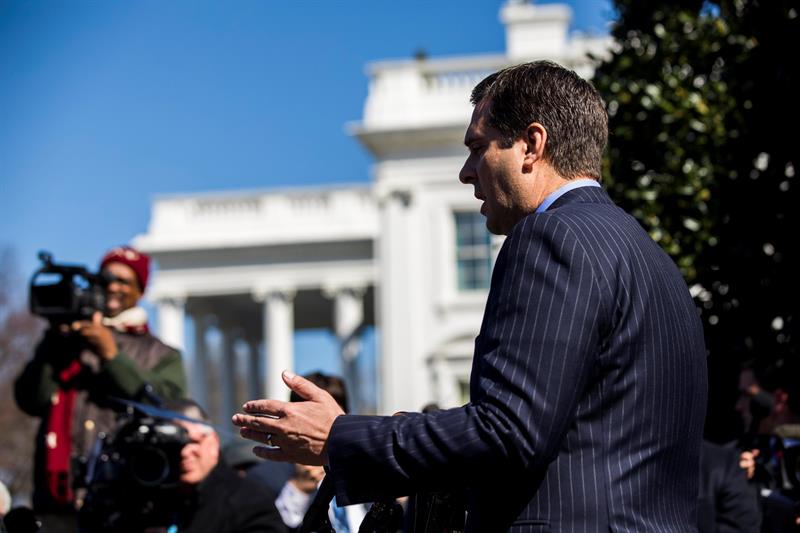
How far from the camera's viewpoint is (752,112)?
306 inches

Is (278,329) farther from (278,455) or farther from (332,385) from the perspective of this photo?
(278,455)

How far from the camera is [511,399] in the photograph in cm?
234

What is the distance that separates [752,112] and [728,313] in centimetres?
122

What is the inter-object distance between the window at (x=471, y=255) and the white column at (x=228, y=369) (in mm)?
16205

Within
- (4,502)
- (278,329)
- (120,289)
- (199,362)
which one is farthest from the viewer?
(199,362)

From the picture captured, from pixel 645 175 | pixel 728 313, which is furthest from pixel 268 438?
pixel 645 175

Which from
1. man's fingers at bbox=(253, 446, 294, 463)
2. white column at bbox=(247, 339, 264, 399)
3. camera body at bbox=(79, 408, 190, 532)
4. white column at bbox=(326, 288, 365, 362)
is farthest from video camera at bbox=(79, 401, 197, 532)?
white column at bbox=(247, 339, 264, 399)

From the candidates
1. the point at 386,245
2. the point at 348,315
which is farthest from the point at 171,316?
the point at 386,245

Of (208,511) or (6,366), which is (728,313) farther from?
(6,366)

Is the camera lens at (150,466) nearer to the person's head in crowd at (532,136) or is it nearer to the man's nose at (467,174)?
the man's nose at (467,174)

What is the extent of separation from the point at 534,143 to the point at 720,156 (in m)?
6.48

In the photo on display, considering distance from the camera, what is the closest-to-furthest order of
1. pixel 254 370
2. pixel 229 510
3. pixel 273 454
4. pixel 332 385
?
pixel 273 454
pixel 229 510
pixel 332 385
pixel 254 370

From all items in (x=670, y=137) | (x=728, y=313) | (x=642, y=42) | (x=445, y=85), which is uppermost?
(x=445, y=85)

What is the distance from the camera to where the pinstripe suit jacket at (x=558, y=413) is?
2352 millimetres
